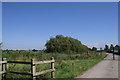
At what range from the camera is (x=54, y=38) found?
67750 millimetres

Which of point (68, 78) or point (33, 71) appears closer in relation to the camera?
point (33, 71)

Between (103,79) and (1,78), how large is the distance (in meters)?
5.09

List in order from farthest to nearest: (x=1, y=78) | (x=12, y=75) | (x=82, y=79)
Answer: (x=82, y=79) → (x=12, y=75) → (x=1, y=78)

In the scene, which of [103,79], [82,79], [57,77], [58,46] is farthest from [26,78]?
[58,46]

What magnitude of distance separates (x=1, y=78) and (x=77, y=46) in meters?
→ 58.8

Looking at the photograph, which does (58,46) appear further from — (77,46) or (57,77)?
(57,77)

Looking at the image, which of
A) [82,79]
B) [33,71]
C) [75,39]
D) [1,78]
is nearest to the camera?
[33,71]

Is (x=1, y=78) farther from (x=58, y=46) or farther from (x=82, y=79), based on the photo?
(x=58, y=46)

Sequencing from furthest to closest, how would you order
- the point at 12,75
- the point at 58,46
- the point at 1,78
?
1. the point at 58,46
2. the point at 12,75
3. the point at 1,78

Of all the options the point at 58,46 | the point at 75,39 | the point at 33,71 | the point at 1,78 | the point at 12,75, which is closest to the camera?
the point at 33,71

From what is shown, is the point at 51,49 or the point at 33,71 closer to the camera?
the point at 33,71

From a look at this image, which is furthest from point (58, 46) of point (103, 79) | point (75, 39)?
point (103, 79)

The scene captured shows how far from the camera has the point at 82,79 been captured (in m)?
11.8

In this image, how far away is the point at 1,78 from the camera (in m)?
10.4
